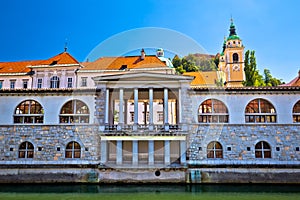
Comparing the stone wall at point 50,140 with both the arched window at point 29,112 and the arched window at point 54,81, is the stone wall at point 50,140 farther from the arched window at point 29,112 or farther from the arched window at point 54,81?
the arched window at point 54,81

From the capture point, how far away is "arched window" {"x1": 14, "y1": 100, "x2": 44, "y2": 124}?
62.9ft

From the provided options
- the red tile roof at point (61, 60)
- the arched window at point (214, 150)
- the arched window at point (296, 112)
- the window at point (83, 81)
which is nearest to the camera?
the arched window at point (214, 150)

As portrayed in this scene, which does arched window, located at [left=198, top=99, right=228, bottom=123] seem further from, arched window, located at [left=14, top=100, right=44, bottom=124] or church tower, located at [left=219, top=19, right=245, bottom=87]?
church tower, located at [left=219, top=19, right=245, bottom=87]

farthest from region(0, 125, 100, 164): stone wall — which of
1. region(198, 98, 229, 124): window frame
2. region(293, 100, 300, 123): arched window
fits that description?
region(293, 100, 300, 123): arched window

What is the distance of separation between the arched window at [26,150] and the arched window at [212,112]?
12770 mm

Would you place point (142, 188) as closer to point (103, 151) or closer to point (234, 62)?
point (103, 151)

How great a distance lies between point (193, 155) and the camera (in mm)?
18312

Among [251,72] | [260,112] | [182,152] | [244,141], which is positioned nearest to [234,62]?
[251,72]

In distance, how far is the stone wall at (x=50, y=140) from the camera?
18516mm

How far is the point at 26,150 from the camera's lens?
1872 centimetres

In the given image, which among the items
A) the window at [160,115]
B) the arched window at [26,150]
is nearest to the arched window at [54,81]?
the window at [160,115]

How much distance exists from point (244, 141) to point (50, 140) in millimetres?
14273

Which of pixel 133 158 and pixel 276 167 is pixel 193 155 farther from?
pixel 276 167

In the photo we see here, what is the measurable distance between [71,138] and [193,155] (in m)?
9.07
